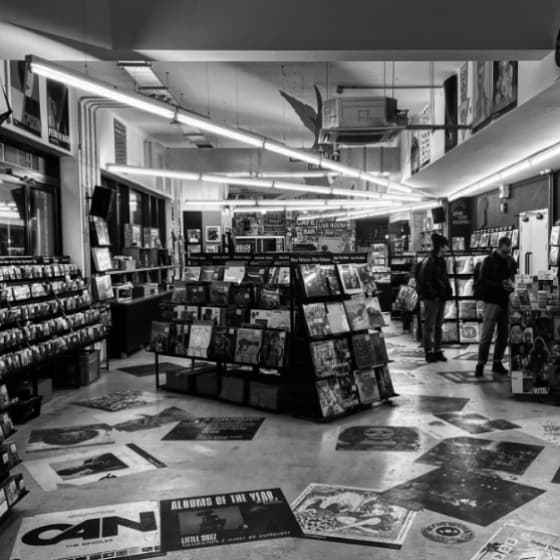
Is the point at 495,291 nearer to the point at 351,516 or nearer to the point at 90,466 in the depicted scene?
the point at 351,516

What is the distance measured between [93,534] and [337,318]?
3068 mm

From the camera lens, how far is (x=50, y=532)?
314 centimetres

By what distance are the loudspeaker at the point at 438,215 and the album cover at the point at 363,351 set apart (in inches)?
375

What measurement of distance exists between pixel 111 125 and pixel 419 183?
6.91 meters

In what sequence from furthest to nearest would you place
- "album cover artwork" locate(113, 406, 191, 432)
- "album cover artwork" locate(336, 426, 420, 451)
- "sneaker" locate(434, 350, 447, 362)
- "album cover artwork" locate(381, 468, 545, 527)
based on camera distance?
"sneaker" locate(434, 350, 447, 362)
"album cover artwork" locate(113, 406, 191, 432)
"album cover artwork" locate(336, 426, 420, 451)
"album cover artwork" locate(381, 468, 545, 527)

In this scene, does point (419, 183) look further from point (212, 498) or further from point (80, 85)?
point (212, 498)

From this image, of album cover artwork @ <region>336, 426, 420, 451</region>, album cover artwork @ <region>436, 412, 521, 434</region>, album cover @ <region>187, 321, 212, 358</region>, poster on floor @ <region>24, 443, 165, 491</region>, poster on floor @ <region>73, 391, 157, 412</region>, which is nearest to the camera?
poster on floor @ <region>24, 443, 165, 491</region>

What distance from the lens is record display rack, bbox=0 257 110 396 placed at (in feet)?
17.7

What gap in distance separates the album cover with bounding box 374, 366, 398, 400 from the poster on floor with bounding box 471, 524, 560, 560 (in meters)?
2.68

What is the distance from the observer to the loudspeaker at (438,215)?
14.4m

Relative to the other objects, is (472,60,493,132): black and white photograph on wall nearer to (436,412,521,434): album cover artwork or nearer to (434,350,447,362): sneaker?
(434,350,447,362): sneaker

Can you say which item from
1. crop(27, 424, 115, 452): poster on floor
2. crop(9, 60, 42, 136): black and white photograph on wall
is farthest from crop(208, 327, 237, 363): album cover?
crop(9, 60, 42, 136): black and white photograph on wall

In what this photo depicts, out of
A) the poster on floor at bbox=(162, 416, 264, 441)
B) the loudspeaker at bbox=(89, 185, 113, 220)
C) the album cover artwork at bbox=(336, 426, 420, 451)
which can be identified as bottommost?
the poster on floor at bbox=(162, 416, 264, 441)

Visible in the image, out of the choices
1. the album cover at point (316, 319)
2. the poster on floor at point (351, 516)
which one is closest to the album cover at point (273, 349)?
the album cover at point (316, 319)
